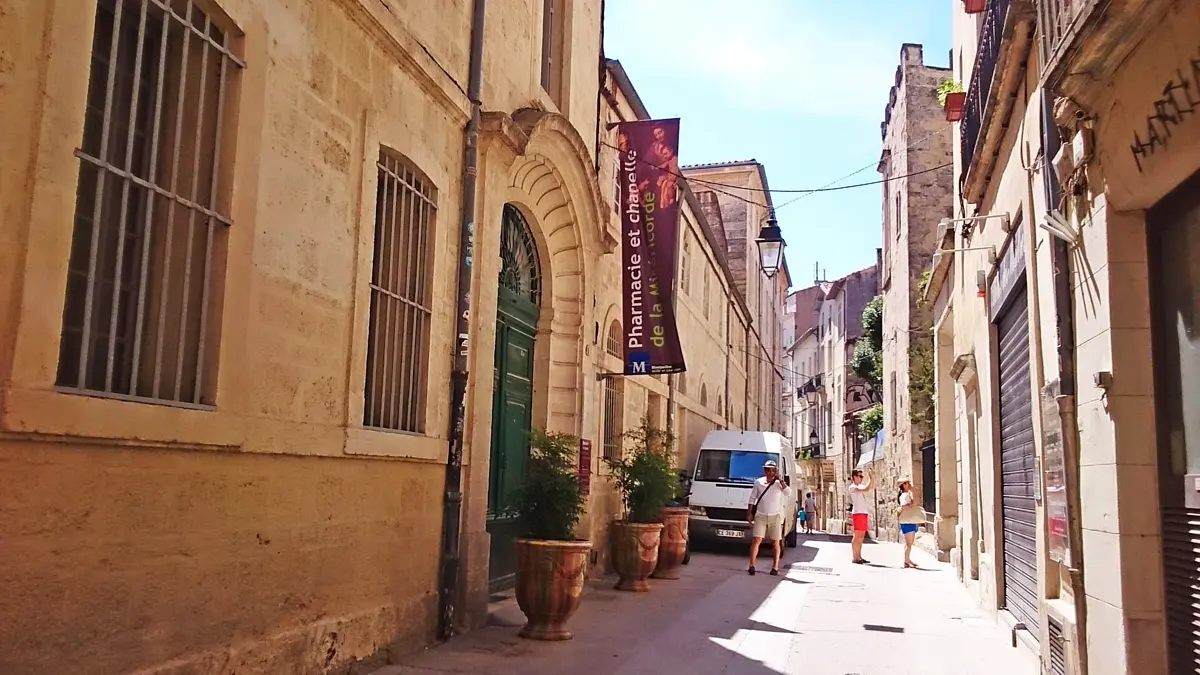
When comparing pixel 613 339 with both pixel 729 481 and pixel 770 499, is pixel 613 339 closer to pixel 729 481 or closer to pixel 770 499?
pixel 770 499

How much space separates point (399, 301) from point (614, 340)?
6.17 m

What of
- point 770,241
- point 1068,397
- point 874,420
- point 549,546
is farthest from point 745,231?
point 1068,397

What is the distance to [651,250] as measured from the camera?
38.0ft

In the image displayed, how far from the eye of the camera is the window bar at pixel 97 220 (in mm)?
3958

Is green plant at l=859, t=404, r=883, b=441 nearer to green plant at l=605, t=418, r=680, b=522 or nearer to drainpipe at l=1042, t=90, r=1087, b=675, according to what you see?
green plant at l=605, t=418, r=680, b=522

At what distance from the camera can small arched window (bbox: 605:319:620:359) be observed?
40.8 ft

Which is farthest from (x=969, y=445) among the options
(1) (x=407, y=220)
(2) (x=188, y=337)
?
(2) (x=188, y=337)

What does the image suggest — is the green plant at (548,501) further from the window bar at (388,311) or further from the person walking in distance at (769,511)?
the person walking in distance at (769,511)

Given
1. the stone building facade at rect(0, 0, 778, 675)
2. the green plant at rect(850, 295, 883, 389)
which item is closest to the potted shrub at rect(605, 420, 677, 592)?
the stone building facade at rect(0, 0, 778, 675)

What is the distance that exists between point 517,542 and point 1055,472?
3.81 metres

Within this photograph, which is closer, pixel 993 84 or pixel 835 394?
pixel 993 84

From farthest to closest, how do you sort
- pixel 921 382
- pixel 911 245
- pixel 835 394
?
pixel 835 394 → pixel 911 245 → pixel 921 382

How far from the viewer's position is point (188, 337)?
15.2 feet

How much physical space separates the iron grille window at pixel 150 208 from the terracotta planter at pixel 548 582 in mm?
3195
